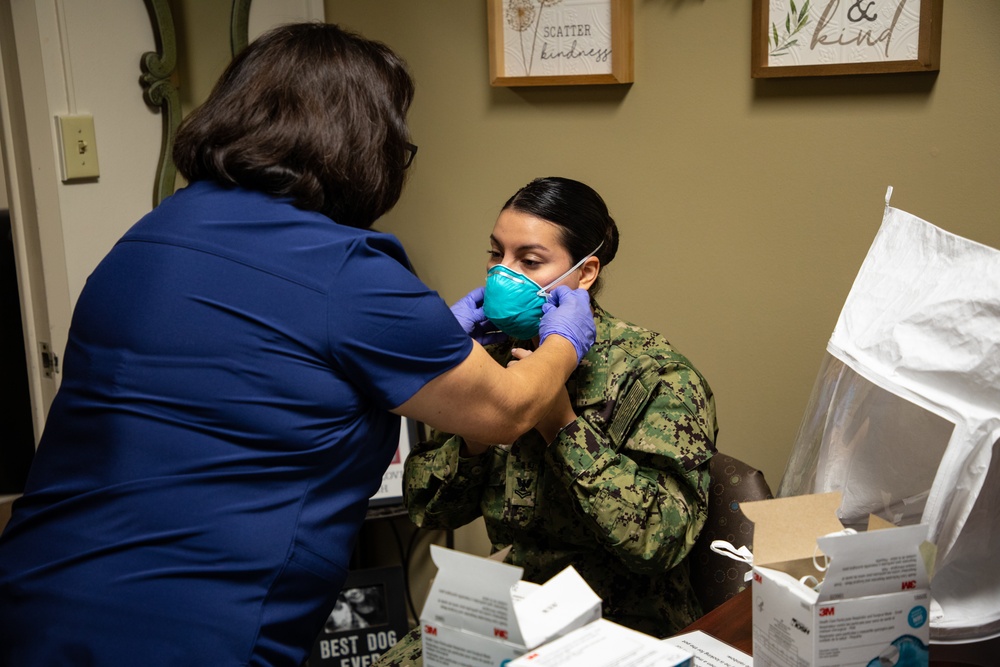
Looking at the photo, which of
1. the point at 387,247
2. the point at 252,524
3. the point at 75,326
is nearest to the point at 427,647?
the point at 252,524

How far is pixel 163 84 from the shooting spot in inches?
95.0

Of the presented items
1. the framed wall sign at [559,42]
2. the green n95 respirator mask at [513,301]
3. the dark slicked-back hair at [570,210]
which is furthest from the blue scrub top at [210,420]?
the framed wall sign at [559,42]

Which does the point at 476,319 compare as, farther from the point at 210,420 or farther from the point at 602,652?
the point at 602,652

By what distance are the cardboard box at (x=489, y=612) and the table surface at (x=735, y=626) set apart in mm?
362

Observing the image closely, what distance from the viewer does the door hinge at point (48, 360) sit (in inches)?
91.4

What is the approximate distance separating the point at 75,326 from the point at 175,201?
0.19 metres

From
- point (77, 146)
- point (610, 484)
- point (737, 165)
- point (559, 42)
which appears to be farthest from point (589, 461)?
point (77, 146)

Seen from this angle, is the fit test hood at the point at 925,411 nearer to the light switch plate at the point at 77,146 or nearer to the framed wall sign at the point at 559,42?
the framed wall sign at the point at 559,42

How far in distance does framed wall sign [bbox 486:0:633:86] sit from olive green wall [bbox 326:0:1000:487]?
0.14ft

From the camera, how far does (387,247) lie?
1.13 m

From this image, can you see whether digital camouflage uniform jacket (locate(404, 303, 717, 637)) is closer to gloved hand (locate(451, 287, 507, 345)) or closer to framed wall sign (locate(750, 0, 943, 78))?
gloved hand (locate(451, 287, 507, 345))

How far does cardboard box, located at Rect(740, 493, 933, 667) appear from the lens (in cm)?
88

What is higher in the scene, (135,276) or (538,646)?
(135,276)

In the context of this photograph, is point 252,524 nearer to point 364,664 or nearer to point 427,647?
point 427,647
